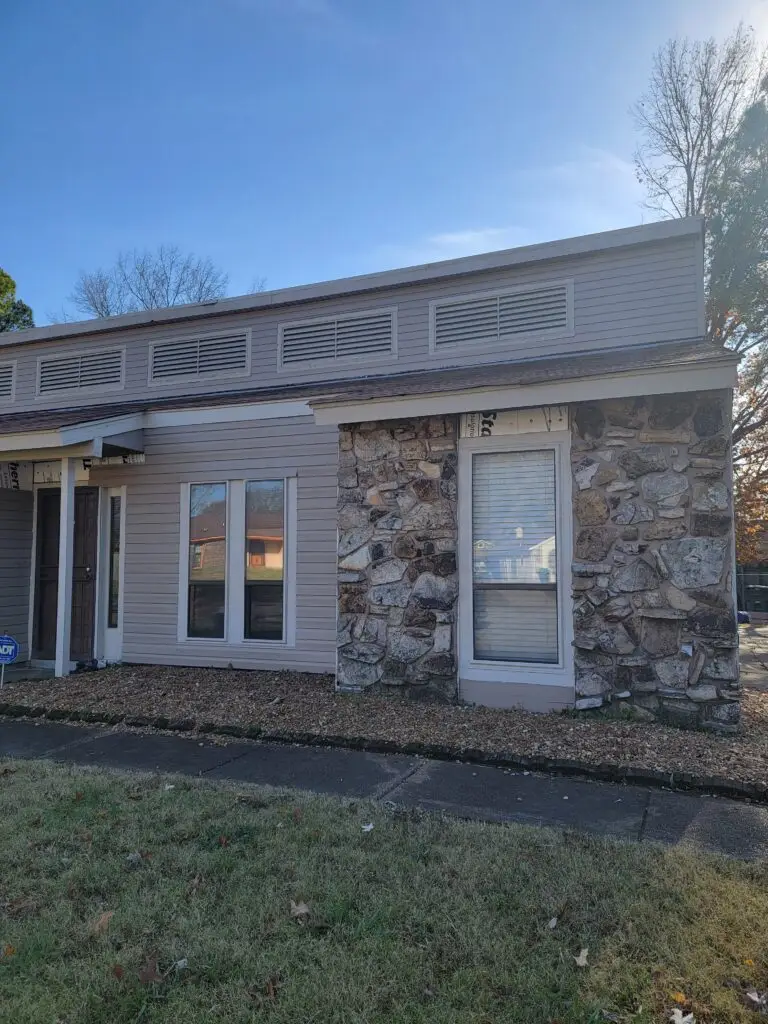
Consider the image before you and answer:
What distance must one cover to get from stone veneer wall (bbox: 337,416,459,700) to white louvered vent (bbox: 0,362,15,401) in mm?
6380

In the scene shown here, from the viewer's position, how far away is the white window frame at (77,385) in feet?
31.7

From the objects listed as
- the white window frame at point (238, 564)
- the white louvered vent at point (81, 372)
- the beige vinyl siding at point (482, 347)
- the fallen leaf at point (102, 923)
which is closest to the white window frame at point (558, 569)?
the beige vinyl siding at point (482, 347)

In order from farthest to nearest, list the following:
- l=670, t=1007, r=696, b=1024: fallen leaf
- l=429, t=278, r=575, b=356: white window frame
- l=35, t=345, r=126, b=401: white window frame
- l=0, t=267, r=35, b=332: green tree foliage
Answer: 1. l=0, t=267, r=35, b=332: green tree foliage
2. l=35, t=345, r=126, b=401: white window frame
3. l=429, t=278, r=575, b=356: white window frame
4. l=670, t=1007, r=696, b=1024: fallen leaf

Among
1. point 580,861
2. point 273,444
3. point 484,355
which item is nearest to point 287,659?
point 273,444

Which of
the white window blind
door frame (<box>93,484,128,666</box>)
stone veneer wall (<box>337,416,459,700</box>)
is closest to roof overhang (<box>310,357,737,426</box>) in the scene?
stone veneer wall (<box>337,416,459,700</box>)

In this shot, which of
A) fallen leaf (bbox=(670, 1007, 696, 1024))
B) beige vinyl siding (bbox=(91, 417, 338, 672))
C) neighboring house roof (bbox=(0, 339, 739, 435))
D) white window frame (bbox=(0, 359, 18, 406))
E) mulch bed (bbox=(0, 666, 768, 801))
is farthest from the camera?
white window frame (bbox=(0, 359, 18, 406))

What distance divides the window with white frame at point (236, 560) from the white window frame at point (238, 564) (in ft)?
0.04

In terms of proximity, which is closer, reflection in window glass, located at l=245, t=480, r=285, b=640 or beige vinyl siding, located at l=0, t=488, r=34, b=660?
reflection in window glass, located at l=245, t=480, r=285, b=640

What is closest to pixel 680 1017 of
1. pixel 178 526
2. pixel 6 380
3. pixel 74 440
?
pixel 74 440

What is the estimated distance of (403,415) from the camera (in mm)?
6363

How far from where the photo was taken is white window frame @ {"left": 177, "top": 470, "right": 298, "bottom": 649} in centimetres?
809

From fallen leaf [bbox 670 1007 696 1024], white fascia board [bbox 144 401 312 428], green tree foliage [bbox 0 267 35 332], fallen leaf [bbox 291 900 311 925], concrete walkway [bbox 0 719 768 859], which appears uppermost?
green tree foliage [bbox 0 267 35 332]

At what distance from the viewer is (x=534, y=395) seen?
19.1 feet

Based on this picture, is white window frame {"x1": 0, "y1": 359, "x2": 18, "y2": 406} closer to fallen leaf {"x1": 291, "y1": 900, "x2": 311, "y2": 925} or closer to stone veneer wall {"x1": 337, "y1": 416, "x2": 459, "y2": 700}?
stone veneer wall {"x1": 337, "y1": 416, "x2": 459, "y2": 700}
